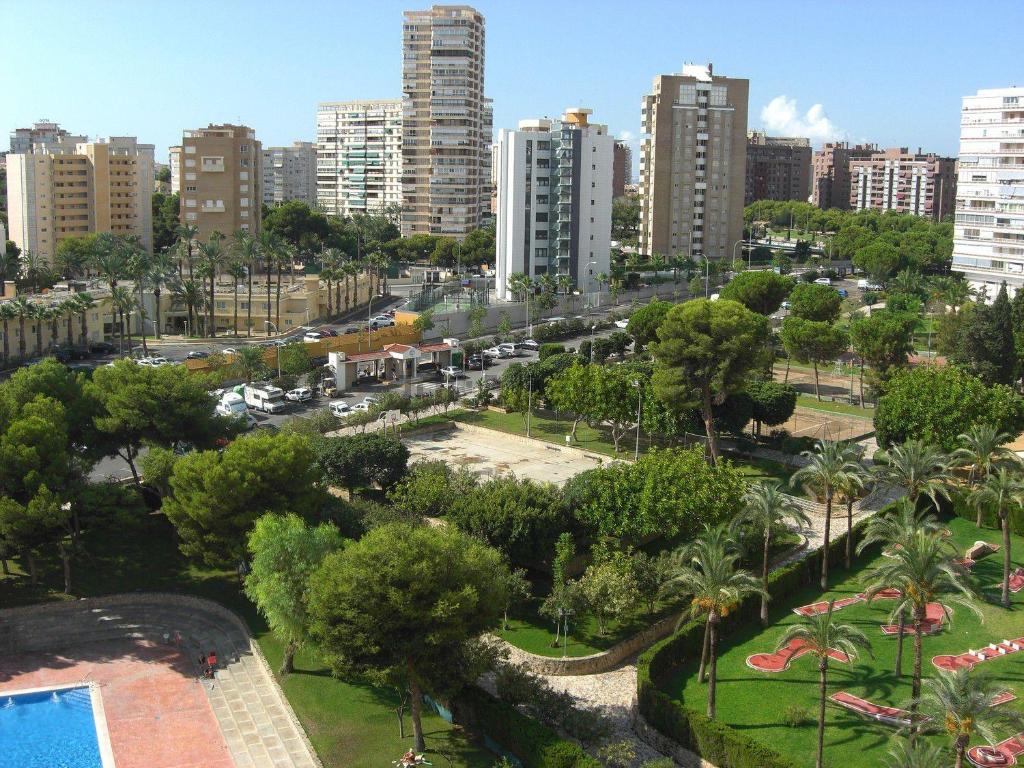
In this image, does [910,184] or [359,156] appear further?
Result: [910,184]

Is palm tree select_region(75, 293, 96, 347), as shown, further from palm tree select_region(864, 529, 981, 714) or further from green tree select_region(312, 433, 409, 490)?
palm tree select_region(864, 529, 981, 714)

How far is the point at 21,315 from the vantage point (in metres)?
68.1

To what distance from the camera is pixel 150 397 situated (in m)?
39.7

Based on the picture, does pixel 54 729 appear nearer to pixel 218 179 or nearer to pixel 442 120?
pixel 218 179

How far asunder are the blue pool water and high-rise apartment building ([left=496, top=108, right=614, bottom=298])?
64565mm

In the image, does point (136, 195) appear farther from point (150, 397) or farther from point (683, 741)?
point (683, 741)

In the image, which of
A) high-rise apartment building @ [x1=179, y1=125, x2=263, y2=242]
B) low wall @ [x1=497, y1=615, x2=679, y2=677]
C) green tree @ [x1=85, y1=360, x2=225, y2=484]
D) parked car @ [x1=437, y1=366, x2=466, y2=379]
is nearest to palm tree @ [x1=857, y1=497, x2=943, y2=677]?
low wall @ [x1=497, y1=615, x2=679, y2=677]

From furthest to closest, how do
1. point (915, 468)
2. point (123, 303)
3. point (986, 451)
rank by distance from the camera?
point (123, 303)
point (986, 451)
point (915, 468)

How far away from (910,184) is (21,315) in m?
158

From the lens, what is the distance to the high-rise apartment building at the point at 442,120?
126875mm

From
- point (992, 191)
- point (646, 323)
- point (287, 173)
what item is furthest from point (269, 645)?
point (287, 173)

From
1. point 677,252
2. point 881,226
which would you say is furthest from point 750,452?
point 881,226

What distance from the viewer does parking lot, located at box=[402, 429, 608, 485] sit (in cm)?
4734

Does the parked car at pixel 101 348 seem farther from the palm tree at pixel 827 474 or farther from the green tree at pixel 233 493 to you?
the palm tree at pixel 827 474
